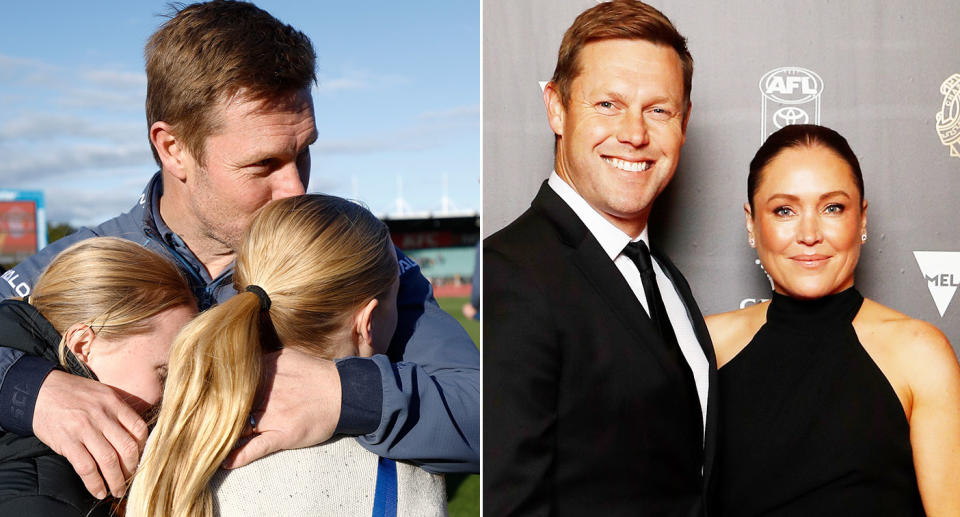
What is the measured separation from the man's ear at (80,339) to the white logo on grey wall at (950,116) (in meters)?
1.80

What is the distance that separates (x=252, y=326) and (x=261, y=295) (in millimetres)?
77

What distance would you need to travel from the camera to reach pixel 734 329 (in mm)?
1521

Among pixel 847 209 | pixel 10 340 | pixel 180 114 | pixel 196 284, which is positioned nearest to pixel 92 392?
pixel 10 340

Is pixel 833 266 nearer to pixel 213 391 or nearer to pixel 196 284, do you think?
pixel 213 391

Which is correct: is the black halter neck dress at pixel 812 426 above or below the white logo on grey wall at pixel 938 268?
below

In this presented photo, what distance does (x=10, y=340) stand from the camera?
135 cm

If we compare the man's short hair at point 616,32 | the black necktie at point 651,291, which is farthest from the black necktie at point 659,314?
the man's short hair at point 616,32

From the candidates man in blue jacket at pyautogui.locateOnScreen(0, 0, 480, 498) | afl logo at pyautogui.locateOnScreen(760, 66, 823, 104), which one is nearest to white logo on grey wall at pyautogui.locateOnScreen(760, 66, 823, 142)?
afl logo at pyautogui.locateOnScreen(760, 66, 823, 104)

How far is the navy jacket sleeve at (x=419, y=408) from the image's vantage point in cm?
132

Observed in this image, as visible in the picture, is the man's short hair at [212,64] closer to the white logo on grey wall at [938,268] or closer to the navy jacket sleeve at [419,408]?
the navy jacket sleeve at [419,408]

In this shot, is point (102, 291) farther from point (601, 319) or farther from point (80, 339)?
point (601, 319)

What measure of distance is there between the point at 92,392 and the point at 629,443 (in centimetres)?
98

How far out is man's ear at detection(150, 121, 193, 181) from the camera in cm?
191

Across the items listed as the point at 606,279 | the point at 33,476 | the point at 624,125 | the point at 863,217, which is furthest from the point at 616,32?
the point at 33,476
